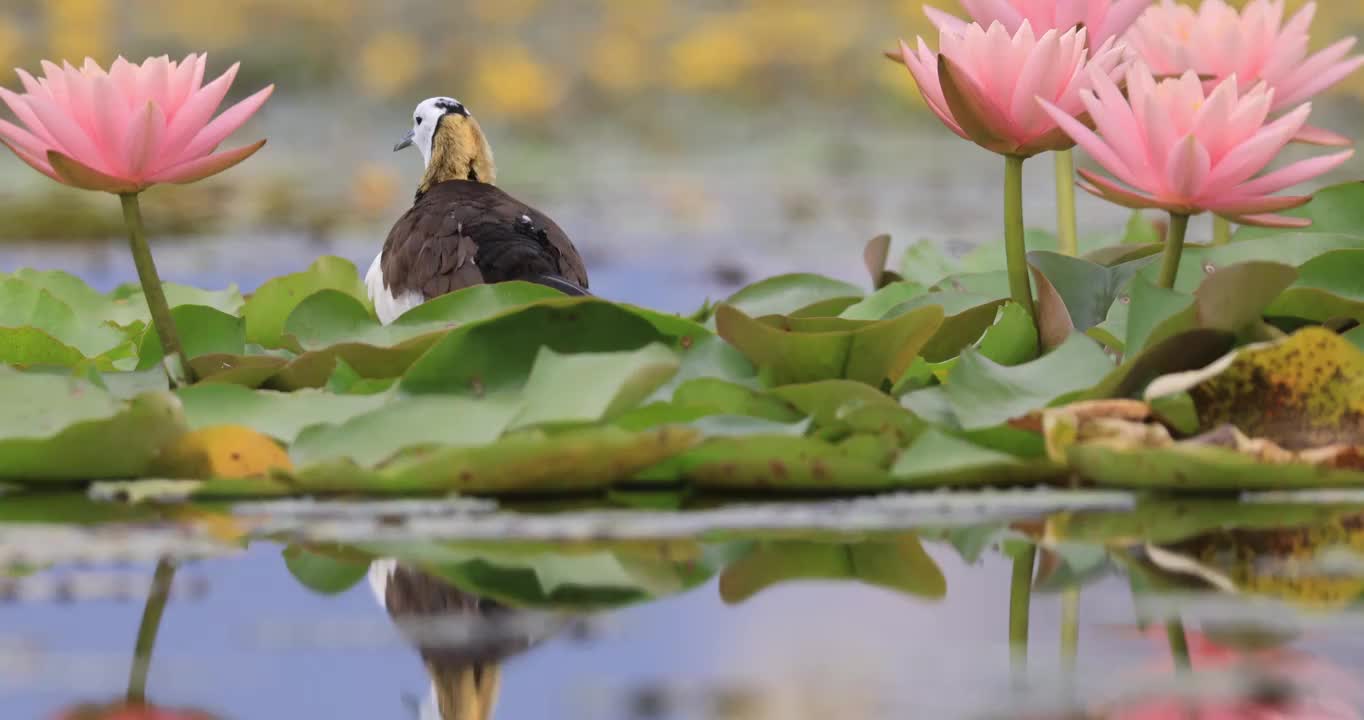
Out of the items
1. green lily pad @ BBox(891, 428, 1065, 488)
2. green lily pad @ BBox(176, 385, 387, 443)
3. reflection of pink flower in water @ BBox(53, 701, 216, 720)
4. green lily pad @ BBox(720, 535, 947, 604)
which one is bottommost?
reflection of pink flower in water @ BBox(53, 701, 216, 720)

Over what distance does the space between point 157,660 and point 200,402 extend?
89 cm

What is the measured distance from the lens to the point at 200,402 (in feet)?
8.03

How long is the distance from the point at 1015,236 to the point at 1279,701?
4.56ft

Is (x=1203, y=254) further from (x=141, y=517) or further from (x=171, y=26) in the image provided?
(x=171, y=26)

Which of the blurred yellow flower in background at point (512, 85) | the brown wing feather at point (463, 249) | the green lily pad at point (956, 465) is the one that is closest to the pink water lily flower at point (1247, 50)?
the green lily pad at point (956, 465)

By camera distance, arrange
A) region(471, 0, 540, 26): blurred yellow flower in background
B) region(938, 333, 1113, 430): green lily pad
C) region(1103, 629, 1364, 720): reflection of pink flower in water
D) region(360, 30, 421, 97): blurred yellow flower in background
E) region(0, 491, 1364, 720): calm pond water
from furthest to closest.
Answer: region(471, 0, 540, 26): blurred yellow flower in background
region(360, 30, 421, 97): blurred yellow flower in background
region(938, 333, 1113, 430): green lily pad
region(0, 491, 1364, 720): calm pond water
region(1103, 629, 1364, 720): reflection of pink flower in water

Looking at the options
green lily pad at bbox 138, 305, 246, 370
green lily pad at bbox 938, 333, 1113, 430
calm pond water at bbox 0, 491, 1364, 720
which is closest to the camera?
calm pond water at bbox 0, 491, 1364, 720

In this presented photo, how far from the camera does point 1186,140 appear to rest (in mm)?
2326

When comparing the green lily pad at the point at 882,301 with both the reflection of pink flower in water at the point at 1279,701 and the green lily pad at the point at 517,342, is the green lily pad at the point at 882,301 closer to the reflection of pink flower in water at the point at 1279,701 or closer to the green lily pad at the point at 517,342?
the green lily pad at the point at 517,342

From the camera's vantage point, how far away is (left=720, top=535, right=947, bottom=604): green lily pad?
1830 millimetres

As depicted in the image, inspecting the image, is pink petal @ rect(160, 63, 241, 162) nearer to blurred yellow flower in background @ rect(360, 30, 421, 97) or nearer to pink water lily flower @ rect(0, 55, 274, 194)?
pink water lily flower @ rect(0, 55, 274, 194)

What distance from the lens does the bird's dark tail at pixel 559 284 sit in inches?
125

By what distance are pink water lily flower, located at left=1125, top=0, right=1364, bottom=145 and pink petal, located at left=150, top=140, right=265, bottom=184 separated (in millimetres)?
1531

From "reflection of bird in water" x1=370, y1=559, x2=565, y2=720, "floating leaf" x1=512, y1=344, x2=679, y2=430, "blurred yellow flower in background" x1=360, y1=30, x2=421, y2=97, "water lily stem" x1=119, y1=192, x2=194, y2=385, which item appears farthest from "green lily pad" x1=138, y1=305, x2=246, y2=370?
"blurred yellow flower in background" x1=360, y1=30, x2=421, y2=97
